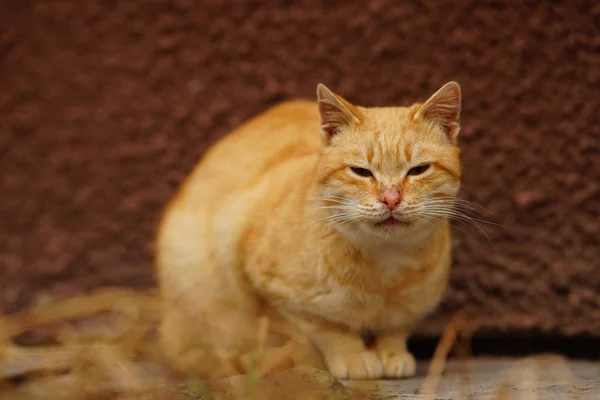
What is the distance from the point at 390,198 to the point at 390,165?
0.36 feet

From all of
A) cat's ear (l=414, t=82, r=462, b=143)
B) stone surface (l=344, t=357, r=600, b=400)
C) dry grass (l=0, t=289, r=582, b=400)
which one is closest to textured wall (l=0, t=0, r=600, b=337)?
dry grass (l=0, t=289, r=582, b=400)

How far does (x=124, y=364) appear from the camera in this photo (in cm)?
234

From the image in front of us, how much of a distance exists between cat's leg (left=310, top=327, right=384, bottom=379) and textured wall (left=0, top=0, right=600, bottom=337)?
2.22 feet

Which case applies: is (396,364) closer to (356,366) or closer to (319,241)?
(356,366)

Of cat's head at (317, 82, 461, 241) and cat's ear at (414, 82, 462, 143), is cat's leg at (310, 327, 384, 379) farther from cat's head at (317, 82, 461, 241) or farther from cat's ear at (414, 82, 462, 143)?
cat's ear at (414, 82, 462, 143)

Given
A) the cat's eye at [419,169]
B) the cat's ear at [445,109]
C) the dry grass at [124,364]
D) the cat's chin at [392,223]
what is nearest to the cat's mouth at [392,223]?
the cat's chin at [392,223]

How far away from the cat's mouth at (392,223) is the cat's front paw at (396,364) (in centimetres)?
48

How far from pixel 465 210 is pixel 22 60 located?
1.91 m

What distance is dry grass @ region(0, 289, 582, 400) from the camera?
1.91m

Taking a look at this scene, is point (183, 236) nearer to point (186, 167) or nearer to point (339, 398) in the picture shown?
point (186, 167)

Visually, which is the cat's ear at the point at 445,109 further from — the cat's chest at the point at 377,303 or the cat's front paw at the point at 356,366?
the cat's front paw at the point at 356,366

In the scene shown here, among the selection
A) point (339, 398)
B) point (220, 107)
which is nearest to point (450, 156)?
point (339, 398)

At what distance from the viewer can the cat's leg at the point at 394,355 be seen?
231cm

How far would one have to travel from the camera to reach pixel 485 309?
2938 millimetres
